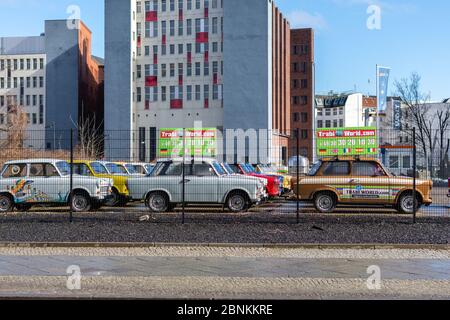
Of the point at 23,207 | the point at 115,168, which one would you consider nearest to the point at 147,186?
the point at 115,168

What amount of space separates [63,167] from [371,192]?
10763mm

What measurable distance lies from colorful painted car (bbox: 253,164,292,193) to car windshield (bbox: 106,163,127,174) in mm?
7019

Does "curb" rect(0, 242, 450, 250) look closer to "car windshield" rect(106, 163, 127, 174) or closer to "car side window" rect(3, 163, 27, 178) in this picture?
"car side window" rect(3, 163, 27, 178)

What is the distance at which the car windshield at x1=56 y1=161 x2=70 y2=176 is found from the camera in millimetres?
19828

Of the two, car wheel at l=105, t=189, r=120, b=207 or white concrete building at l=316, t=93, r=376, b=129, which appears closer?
car wheel at l=105, t=189, r=120, b=207

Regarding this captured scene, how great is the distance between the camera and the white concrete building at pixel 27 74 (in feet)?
337

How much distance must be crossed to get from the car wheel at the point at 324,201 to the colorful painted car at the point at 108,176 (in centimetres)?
740

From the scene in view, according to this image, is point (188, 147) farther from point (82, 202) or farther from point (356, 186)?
point (356, 186)

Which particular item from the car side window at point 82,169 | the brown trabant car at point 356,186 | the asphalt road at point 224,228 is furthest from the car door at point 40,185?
the brown trabant car at point 356,186

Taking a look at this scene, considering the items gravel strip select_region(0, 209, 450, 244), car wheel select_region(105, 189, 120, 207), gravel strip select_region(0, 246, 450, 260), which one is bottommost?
gravel strip select_region(0, 246, 450, 260)

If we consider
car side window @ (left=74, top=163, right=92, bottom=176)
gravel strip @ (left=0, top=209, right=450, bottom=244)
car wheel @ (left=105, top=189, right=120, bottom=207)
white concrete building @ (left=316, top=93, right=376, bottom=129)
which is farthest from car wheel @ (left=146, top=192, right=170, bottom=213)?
white concrete building @ (left=316, top=93, right=376, bottom=129)

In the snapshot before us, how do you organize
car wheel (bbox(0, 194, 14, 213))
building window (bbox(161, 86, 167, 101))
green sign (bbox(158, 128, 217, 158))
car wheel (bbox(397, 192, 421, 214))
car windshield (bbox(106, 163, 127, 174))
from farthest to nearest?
building window (bbox(161, 86, 167, 101)) → green sign (bbox(158, 128, 217, 158)) → car windshield (bbox(106, 163, 127, 174)) → car wheel (bbox(0, 194, 14, 213)) → car wheel (bbox(397, 192, 421, 214))

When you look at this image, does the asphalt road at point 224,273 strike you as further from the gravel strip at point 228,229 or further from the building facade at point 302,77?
the building facade at point 302,77

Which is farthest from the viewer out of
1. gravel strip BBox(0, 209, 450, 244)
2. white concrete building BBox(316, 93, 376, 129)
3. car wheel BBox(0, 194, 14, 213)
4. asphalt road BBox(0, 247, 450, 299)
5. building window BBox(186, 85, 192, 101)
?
white concrete building BBox(316, 93, 376, 129)
